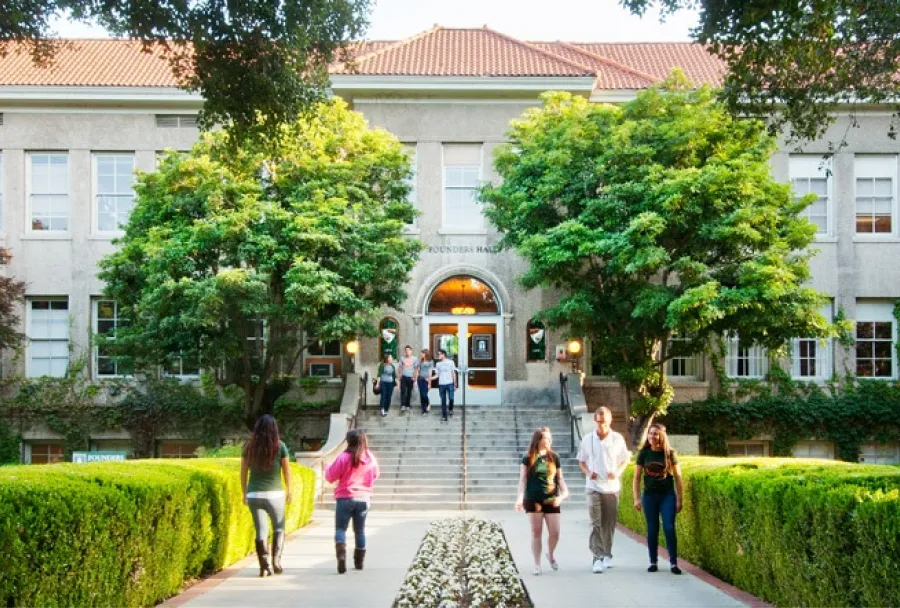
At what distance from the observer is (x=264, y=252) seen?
26047 mm

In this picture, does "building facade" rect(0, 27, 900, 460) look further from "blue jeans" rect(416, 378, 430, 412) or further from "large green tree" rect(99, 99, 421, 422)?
"large green tree" rect(99, 99, 421, 422)

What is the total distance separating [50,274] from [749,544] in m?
25.1

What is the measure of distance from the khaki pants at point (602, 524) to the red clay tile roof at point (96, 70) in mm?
21769

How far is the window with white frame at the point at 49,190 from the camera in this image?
105 ft

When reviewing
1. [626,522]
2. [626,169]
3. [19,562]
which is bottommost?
[626,522]

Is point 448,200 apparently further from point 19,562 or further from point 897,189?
point 19,562

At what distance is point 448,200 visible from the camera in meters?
31.6

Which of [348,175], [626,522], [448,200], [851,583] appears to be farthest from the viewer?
[448,200]

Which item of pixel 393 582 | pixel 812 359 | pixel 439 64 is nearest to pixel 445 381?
pixel 439 64

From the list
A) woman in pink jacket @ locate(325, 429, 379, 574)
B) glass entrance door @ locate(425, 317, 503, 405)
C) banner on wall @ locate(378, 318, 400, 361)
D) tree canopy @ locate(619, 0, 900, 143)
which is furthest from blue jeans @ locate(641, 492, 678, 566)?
banner on wall @ locate(378, 318, 400, 361)

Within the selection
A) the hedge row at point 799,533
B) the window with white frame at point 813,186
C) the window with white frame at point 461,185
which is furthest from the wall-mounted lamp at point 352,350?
the hedge row at point 799,533

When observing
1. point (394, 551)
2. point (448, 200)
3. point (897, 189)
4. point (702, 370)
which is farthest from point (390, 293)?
point (897, 189)

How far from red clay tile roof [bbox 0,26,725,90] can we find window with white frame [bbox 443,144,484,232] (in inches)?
A: 85.1

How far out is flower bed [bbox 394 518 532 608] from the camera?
10953mm
